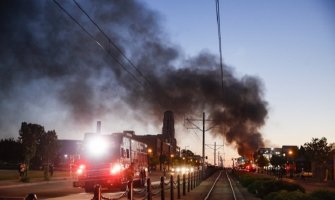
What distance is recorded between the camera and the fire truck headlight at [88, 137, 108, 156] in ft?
92.3

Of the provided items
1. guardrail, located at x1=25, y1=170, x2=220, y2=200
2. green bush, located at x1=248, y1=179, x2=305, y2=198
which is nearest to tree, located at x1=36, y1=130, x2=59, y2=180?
guardrail, located at x1=25, y1=170, x2=220, y2=200

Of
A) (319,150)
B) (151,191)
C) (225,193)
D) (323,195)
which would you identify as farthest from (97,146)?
(319,150)

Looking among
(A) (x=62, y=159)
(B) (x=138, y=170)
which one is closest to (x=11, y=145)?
(A) (x=62, y=159)

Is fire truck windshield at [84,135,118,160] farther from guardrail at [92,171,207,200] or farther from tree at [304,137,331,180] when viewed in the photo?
tree at [304,137,331,180]

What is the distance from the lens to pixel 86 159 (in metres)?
28.3

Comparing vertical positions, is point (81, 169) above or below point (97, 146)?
below

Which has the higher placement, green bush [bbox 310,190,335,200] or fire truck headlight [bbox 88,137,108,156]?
fire truck headlight [bbox 88,137,108,156]

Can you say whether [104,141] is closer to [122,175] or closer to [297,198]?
[122,175]

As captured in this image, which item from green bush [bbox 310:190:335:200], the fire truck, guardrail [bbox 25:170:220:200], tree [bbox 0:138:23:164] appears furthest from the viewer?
tree [bbox 0:138:23:164]

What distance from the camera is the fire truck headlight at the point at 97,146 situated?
2812 centimetres

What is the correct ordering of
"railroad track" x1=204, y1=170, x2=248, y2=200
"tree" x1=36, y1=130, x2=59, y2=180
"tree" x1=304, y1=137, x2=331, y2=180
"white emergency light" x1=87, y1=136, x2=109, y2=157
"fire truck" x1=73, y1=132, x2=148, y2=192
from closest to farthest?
"railroad track" x1=204, y1=170, x2=248, y2=200 < "fire truck" x1=73, y1=132, x2=148, y2=192 < "white emergency light" x1=87, y1=136, x2=109, y2=157 < "tree" x1=36, y1=130, x2=59, y2=180 < "tree" x1=304, y1=137, x2=331, y2=180

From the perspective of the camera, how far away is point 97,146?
2830cm

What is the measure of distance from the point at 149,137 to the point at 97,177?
127408 millimetres

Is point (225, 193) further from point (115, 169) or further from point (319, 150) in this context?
point (319, 150)
